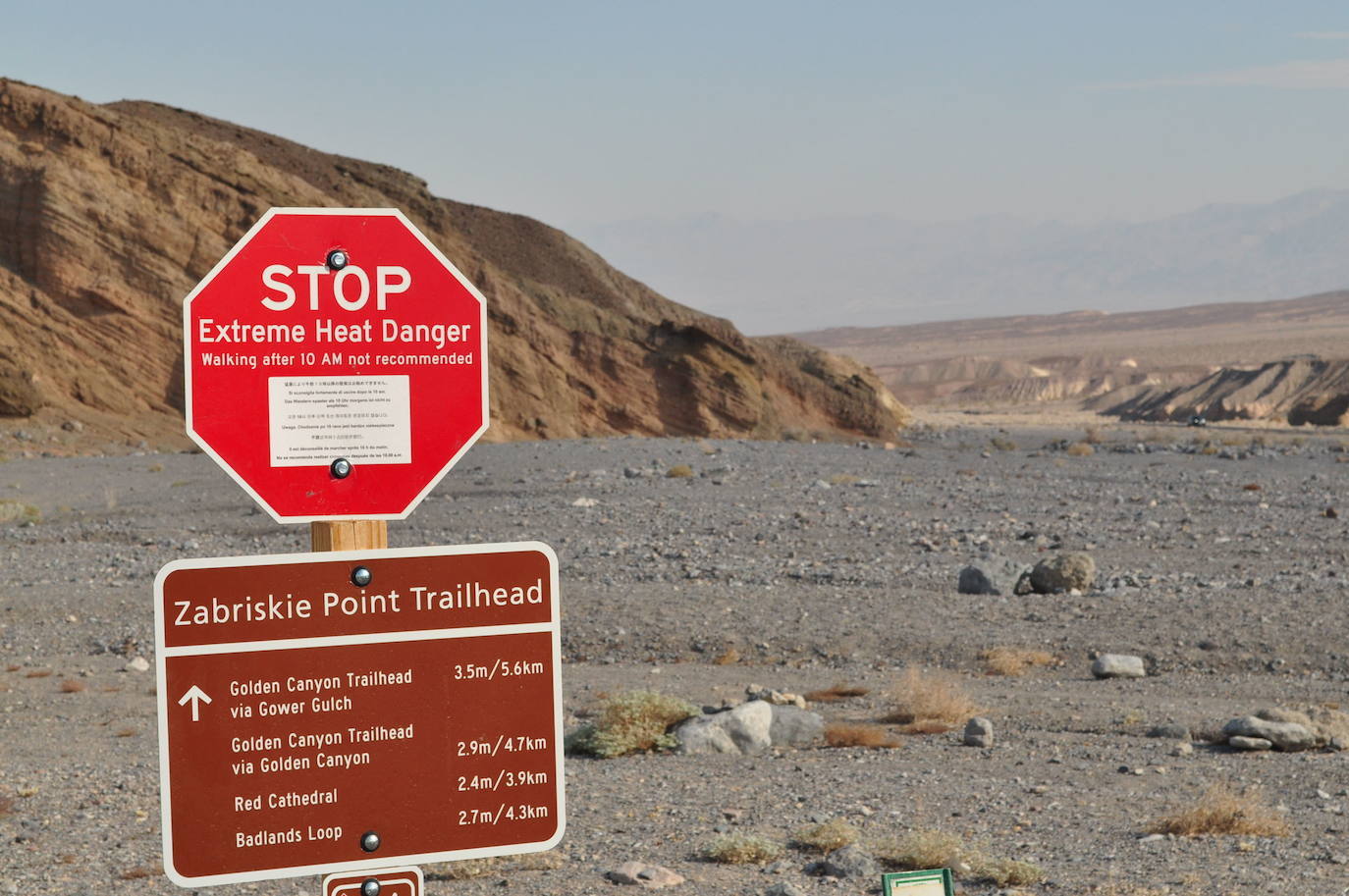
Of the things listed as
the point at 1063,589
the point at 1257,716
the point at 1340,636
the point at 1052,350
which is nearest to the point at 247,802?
the point at 1257,716

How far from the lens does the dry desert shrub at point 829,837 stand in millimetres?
6160

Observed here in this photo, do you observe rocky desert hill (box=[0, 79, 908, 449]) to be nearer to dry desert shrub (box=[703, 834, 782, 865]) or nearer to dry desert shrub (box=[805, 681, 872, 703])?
dry desert shrub (box=[805, 681, 872, 703])

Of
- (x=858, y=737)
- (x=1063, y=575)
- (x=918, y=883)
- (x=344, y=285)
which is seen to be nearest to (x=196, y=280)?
(x=1063, y=575)

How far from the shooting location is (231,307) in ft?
9.78

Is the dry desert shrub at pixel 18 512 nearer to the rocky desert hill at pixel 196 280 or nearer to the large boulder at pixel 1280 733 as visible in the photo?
the rocky desert hill at pixel 196 280

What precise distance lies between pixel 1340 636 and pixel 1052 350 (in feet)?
489

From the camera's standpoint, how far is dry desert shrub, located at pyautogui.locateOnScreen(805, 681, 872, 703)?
1009cm

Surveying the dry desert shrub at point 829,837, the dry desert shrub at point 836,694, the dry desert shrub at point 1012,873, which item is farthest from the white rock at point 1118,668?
the dry desert shrub at point 1012,873

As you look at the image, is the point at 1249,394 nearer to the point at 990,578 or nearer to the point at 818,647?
the point at 990,578

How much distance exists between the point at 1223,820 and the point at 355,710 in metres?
4.94

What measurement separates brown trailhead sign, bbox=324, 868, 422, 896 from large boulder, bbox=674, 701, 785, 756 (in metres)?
5.59

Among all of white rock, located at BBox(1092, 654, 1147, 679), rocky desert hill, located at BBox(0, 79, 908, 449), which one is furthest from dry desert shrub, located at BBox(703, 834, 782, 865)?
rocky desert hill, located at BBox(0, 79, 908, 449)

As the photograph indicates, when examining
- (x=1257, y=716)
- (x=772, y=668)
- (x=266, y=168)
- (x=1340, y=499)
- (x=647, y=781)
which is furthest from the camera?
(x=266, y=168)

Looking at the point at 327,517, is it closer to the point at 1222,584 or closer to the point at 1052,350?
the point at 1222,584
